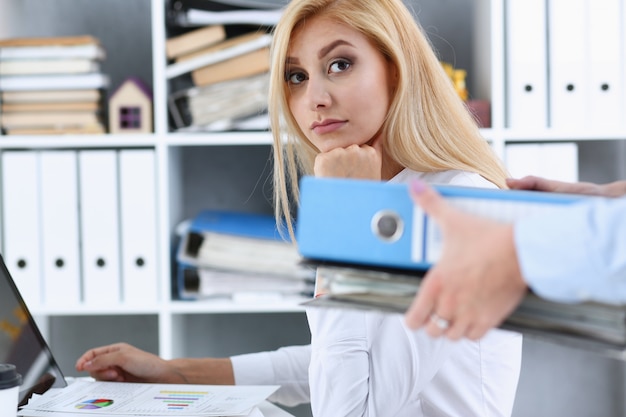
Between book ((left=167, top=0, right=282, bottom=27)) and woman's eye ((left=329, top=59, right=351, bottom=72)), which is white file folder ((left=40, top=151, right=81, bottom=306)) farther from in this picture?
woman's eye ((left=329, top=59, right=351, bottom=72))

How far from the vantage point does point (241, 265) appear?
203 cm

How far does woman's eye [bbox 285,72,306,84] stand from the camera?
1.36 metres

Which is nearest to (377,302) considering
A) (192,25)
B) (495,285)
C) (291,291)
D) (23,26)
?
(495,285)

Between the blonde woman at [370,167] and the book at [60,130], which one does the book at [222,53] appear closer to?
the book at [60,130]

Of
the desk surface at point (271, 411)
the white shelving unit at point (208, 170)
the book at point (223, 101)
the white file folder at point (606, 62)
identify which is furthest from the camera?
the white shelving unit at point (208, 170)

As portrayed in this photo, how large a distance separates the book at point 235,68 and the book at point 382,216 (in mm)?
1413

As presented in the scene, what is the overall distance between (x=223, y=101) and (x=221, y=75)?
0.07m

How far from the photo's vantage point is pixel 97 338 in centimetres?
241

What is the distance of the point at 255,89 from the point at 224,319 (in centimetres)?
79

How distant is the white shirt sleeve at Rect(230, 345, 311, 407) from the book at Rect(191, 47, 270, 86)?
33.7 inches

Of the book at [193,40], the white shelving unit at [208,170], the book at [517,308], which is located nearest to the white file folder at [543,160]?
the white shelving unit at [208,170]

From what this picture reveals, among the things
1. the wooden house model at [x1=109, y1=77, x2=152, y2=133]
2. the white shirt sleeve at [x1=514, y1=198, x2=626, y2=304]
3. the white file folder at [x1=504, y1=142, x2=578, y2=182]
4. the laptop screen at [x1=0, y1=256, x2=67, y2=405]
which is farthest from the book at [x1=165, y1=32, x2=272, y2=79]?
the white shirt sleeve at [x1=514, y1=198, x2=626, y2=304]

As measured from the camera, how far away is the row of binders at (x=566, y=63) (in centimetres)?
193

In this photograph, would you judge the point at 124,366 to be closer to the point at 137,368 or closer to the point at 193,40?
the point at 137,368
